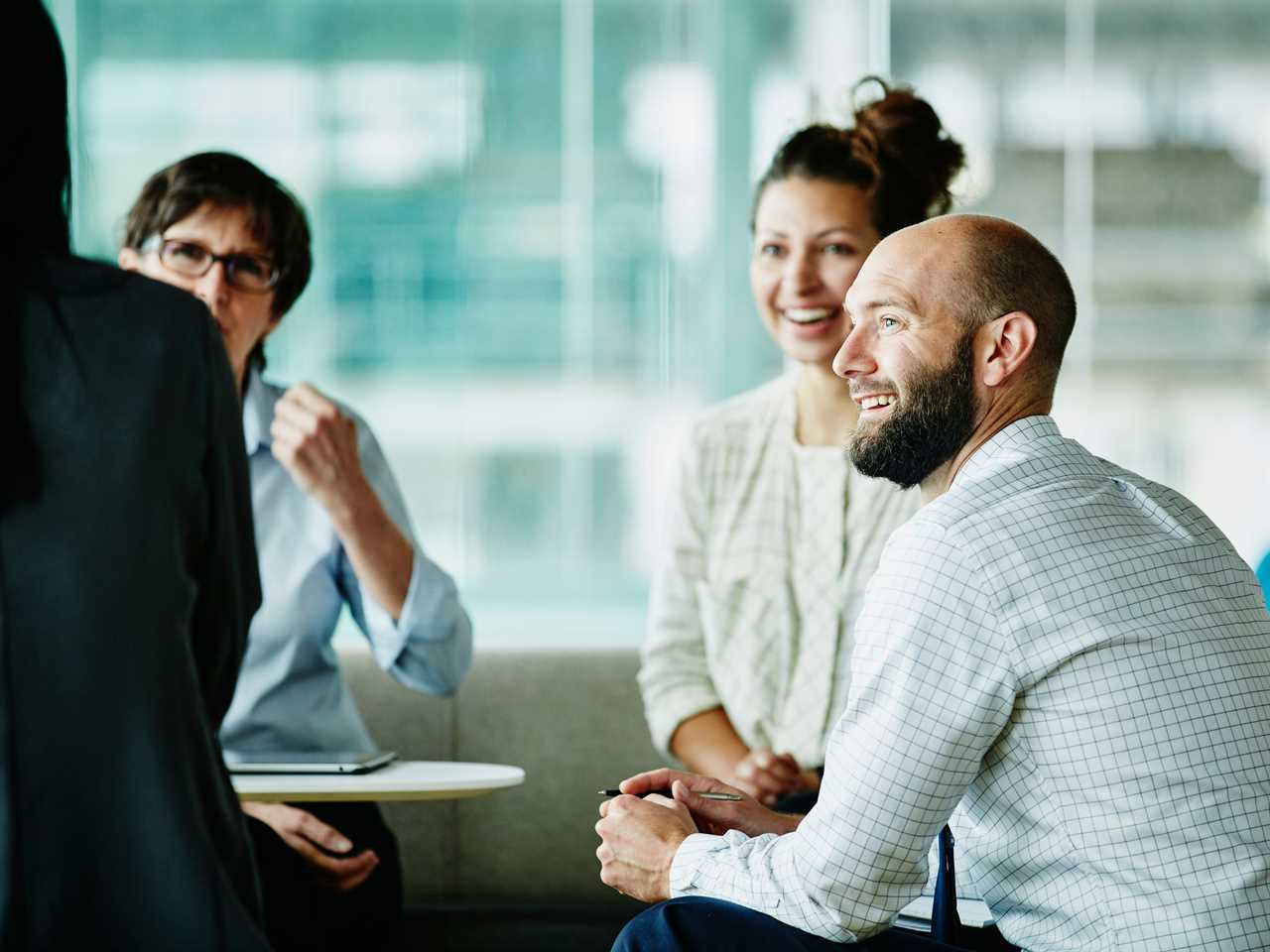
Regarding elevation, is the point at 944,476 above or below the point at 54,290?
below

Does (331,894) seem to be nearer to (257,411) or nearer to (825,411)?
(257,411)

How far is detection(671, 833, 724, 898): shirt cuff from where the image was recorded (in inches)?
58.7

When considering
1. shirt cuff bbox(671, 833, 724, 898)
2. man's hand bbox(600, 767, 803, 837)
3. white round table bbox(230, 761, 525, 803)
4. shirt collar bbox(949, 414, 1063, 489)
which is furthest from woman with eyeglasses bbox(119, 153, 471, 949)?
shirt collar bbox(949, 414, 1063, 489)

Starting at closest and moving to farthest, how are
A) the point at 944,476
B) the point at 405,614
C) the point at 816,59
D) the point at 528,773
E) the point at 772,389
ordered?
the point at 944,476, the point at 405,614, the point at 772,389, the point at 528,773, the point at 816,59

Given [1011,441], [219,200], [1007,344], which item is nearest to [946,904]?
[1011,441]

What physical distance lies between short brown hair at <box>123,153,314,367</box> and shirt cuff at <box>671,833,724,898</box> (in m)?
1.20

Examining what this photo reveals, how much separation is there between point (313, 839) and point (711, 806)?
2.13 ft

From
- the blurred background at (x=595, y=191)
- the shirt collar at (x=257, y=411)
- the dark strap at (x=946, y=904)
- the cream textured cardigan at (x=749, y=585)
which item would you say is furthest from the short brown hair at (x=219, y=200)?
the blurred background at (x=595, y=191)

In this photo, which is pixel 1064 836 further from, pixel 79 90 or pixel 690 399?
pixel 79 90

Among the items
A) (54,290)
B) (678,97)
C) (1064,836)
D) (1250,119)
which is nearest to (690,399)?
(678,97)

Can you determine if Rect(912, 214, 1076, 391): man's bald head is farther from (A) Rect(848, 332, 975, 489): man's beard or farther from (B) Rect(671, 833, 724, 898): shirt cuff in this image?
(B) Rect(671, 833, 724, 898): shirt cuff

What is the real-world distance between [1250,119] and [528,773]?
9.33ft

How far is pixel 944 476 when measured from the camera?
1657 millimetres

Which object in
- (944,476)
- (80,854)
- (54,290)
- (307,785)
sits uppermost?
(54,290)
